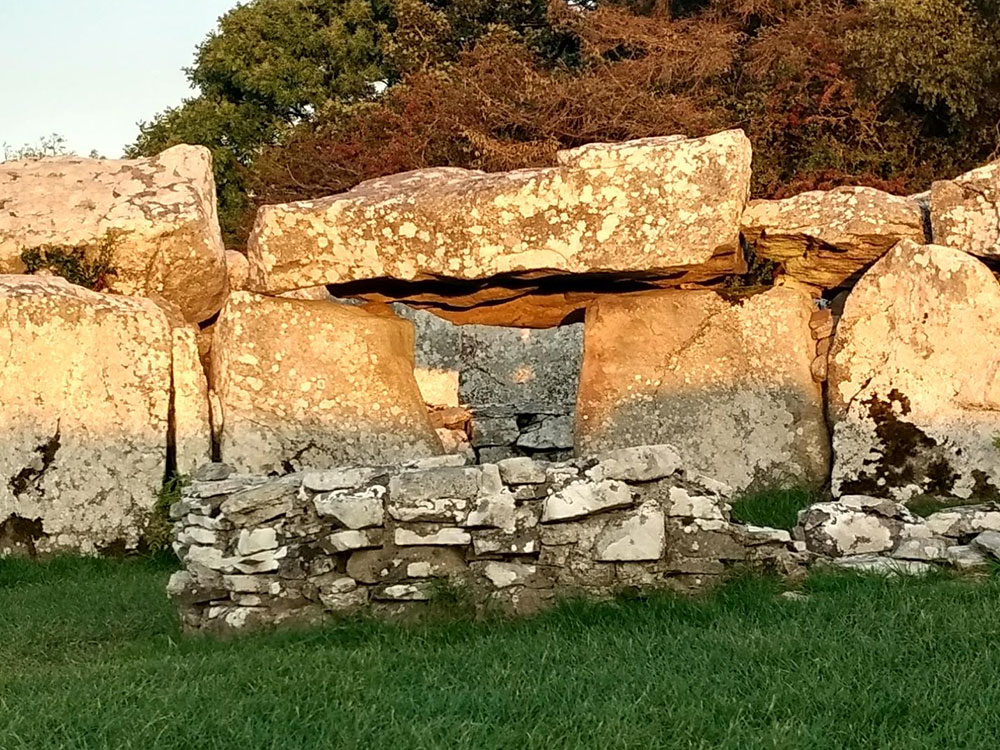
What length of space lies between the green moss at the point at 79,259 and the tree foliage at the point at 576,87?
856 centimetres

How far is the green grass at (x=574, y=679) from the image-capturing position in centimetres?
396

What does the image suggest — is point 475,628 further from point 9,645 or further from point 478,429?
point 478,429

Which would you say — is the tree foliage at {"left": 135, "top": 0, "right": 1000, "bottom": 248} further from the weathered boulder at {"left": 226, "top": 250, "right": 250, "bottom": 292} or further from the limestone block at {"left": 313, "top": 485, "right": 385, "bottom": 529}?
the limestone block at {"left": 313, "top": 485, "right": 385, "bottom": 529}

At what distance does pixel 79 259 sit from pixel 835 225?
6334mm

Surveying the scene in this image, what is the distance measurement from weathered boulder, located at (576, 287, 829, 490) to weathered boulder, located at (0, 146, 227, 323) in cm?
349

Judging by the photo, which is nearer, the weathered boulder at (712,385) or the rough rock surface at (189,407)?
the rough rock surface at (189,407)

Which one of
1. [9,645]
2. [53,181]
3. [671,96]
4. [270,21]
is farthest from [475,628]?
[270,21]

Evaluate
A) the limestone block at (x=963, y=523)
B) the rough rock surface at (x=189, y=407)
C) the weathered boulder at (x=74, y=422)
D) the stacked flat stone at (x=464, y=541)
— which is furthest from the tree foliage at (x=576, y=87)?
the stacked flat stone at (x=464, y=541)

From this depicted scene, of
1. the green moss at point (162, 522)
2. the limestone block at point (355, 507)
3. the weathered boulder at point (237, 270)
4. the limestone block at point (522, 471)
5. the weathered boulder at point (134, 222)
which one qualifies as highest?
the weathered boulder at point (134, 222)

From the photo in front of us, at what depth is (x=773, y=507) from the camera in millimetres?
9023

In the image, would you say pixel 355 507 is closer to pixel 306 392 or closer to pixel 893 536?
pixel 893 536

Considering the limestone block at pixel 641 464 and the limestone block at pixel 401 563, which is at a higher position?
the limestone block at pixel 641 464

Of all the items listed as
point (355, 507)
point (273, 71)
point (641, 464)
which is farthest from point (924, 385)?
point (273, 71)

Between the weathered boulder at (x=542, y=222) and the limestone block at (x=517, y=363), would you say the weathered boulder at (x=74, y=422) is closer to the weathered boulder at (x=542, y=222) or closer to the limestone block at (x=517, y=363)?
the weathered boulder at (x=542, y=222)
